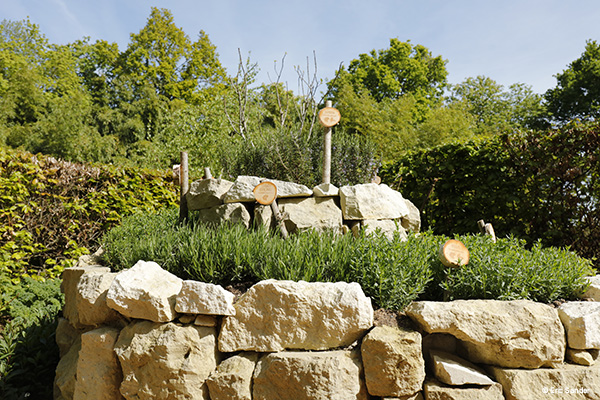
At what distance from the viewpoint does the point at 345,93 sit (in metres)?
17.0

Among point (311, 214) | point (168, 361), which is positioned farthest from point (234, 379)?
point (311, 214)

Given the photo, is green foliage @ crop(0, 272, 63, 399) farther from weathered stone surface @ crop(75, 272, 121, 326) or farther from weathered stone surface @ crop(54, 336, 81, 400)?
weathered stone surface @ crop(75, 272, 121, 326)

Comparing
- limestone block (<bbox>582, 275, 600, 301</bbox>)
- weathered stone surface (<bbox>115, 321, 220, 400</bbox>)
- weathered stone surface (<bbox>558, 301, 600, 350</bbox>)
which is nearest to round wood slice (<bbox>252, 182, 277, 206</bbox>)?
weathered stone surface (<bbox>115, 321, 220, 400</bbox>)

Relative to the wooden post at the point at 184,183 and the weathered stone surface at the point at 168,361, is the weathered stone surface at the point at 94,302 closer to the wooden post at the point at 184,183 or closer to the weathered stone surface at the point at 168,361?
the weathered stone surface at the point at 168,361

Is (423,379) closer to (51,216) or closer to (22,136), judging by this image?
(51,216)

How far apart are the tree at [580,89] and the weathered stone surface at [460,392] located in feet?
77.7

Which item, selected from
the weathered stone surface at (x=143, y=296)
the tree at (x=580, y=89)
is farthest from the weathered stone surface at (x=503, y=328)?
the tree at (x=580, y=89)

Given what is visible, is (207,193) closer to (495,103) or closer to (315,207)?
(315,207)

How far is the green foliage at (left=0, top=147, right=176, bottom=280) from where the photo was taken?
4.99m

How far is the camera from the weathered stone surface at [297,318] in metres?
2.53

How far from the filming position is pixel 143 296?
266cm

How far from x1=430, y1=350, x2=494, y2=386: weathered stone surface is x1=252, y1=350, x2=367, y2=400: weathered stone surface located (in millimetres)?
497

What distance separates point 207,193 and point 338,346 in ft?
7.80

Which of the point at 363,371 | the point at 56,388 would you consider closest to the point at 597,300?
the point at 363,371
